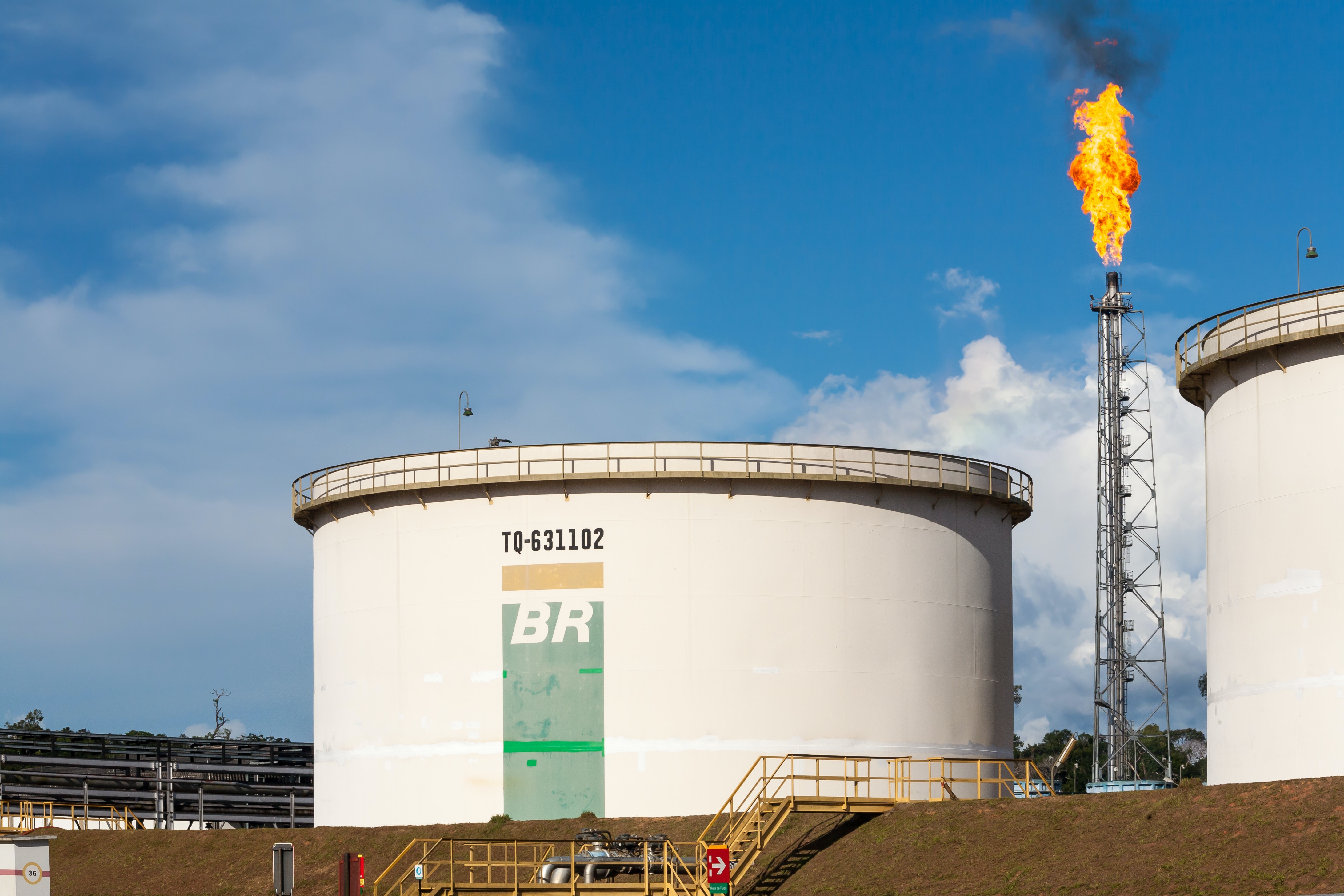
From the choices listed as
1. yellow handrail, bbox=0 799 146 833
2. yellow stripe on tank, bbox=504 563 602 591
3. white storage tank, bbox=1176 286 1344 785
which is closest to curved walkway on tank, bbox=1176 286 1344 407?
white storage tank, bbox=1176 286 1344 785

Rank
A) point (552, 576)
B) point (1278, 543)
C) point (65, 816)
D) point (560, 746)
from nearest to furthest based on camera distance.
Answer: point (1278, 543), point (560, 746), point (552, 576), point (65, 816)

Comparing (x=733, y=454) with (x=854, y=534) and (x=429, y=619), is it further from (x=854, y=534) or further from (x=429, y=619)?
(x=429, y=619)

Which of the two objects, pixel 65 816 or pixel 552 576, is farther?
pixel 65 816

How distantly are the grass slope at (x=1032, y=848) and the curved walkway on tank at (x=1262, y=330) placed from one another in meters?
10.5

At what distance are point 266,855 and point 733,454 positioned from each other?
15964 mm

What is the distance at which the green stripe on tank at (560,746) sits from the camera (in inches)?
1597

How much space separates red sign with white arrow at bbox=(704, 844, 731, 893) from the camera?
26047 millimetres

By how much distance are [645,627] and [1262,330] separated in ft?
54.9

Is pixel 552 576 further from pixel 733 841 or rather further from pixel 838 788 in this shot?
pixel 733 841

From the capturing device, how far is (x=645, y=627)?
134 feet


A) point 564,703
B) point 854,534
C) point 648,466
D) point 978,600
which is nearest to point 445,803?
point 564,703

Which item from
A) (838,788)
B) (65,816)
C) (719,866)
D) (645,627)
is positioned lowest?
(65,816)

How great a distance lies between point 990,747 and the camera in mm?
44312

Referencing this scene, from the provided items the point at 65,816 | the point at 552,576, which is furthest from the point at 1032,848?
the point at 65,816
